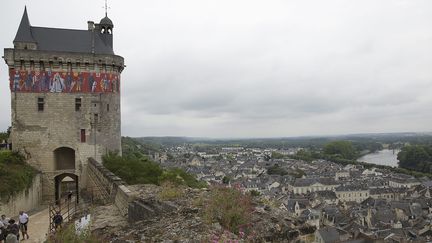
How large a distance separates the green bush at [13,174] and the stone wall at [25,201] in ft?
0.75

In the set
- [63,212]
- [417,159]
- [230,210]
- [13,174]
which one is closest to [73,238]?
[230,210]

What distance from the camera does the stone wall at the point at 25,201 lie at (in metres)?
12.9

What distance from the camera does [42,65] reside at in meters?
17.9

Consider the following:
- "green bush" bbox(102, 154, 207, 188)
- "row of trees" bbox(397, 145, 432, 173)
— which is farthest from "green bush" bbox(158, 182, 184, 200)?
"row of trees" bbox(397, 145, 432, 173)

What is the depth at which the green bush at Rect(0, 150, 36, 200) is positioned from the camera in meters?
13.3

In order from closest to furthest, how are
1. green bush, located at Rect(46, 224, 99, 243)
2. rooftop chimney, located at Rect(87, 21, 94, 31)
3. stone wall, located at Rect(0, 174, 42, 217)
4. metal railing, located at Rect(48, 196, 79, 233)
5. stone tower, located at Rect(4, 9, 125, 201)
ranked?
green bush, located at Rect(46, 224, 99, 243), metal railing, located at Rect(48, 196, 79, 233), stone wall, located at Rect(0, 174, 42, 217), stone tower, located at Rect(4, 9, 125, 201), rooftop chimney, located at Rect(87, 21, 94, 31)

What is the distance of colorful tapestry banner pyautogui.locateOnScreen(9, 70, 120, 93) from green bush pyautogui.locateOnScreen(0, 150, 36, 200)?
3.27 m

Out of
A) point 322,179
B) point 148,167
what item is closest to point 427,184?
point 322,179

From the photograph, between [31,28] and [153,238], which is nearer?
[153,238]

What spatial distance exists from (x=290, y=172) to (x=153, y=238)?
9370 centimetres

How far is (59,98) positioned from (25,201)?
5.49 m

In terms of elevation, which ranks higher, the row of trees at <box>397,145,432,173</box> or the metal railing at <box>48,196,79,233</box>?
the metal railing at <box>48,196,79,233</box>

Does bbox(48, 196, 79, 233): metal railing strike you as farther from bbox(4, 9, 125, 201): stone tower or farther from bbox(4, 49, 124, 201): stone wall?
bbox(4, 9, 125, 201): stone tower

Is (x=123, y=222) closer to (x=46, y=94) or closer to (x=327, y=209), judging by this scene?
(x=46, y=94)
